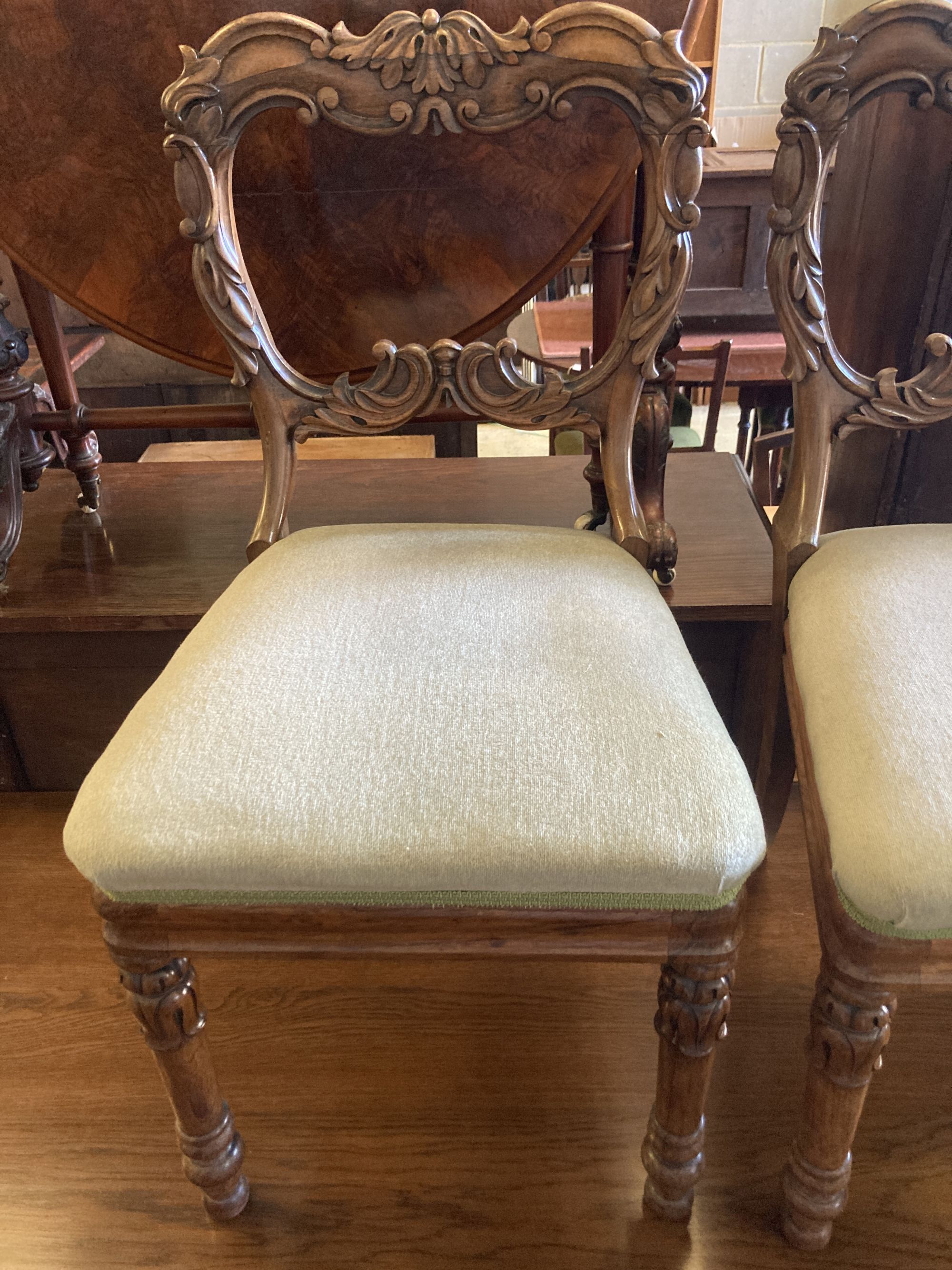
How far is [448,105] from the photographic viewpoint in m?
0.83

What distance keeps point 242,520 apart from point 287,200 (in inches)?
17.9

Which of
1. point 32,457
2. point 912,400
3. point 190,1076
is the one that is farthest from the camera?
point 32,457

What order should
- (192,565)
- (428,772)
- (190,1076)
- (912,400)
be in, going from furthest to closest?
(192,565)
(912,400)
(190,1076)
(428,772)

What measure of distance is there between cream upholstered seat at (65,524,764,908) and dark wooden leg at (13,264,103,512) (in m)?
0.75

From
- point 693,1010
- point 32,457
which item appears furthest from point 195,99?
point 693,1010

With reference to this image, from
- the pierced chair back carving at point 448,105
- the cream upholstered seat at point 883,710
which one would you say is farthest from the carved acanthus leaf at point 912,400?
the pierced chair back carving at point 448,105

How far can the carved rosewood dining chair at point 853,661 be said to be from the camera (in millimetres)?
598

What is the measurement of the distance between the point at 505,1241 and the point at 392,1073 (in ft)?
0.66

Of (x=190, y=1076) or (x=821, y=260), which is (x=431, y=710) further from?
(x=821, y=260)

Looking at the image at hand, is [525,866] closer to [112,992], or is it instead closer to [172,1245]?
[172,1245]

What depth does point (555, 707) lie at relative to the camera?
67 centimetres

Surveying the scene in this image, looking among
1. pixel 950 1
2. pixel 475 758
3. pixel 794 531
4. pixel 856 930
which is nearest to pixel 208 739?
pixel 475 758

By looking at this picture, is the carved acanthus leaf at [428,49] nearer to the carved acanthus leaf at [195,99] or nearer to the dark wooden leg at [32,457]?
the carved acanthus leaf at [195,99]

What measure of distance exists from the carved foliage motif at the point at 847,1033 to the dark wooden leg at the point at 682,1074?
0.07m
